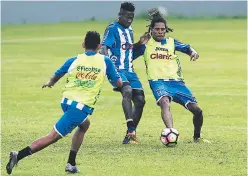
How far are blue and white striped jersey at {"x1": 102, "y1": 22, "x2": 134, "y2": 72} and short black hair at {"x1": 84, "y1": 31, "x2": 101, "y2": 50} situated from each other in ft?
7.74

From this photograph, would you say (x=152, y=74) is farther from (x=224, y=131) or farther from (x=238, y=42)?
(x=238, y=42)

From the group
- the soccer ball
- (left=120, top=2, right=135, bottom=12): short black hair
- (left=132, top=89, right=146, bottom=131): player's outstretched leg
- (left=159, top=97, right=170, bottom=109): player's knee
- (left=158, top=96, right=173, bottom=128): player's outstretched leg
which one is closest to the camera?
the soccer ball

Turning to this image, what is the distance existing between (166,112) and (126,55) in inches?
44.2

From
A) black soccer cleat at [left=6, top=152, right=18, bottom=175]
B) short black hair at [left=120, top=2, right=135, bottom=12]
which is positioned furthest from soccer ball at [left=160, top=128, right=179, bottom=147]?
black soccer cleat at [left=6, top=152, right=18, bottom=175]

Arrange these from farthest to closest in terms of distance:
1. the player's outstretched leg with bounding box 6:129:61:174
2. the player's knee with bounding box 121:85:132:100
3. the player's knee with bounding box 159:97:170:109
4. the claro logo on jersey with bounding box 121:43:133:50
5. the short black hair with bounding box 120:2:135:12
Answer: the claro logo on jersey with bounding box 121:43:133:50 < the short black hair with bounding box 120:2:135:12 < the player's knee with bounding box 121:85:132:100 < the player's knee with bounding box 159:97:170:109 < the player's outstretched leg with bounding box 6:129:61:174

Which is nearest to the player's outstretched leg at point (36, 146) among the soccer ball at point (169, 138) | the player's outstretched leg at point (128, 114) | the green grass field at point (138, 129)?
the green grass field at point (138, 129)

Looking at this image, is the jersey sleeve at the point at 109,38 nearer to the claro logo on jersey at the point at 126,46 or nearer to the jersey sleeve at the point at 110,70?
the claro logo on jersey at the point at 126,46

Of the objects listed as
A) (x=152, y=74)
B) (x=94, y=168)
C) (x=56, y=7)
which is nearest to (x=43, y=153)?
(x=94, y=168)

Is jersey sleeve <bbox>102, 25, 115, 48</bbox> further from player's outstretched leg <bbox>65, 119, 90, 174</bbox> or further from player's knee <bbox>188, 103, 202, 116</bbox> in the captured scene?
player's outstretched leg <bbox>65, 119, 90, 174</bbox>

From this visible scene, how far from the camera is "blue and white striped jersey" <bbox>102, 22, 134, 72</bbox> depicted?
1317 centimetres

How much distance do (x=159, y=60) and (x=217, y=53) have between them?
21.5 meters

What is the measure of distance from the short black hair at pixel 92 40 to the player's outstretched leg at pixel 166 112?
2435mm

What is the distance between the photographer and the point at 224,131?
14273 mm

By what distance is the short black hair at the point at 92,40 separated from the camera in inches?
422
